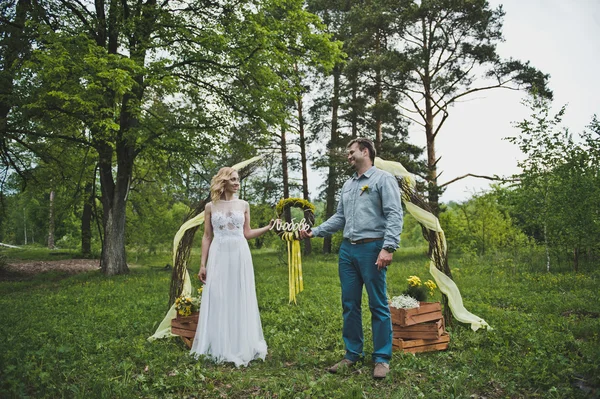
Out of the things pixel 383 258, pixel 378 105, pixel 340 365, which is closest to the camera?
pixel 383 258

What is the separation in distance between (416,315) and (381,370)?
4.24 feet

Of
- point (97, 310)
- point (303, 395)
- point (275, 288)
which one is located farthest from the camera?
point (275, 288)

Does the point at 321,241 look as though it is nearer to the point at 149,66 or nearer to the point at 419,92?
the point at 419,92

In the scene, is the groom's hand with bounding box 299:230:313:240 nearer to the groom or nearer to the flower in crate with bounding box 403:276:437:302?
the groom

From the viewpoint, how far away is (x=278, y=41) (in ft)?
47.5

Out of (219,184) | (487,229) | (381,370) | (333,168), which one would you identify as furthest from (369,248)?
(333,168)

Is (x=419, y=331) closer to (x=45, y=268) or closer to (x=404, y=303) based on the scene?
(x=404, y=303)

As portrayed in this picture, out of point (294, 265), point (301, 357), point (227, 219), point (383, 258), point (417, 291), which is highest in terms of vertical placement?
point (227, 219)

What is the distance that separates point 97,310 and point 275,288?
4.32 meters

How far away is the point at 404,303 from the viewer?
592cm

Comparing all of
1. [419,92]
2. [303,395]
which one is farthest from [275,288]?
[419,92]

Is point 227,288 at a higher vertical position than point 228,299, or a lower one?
higher

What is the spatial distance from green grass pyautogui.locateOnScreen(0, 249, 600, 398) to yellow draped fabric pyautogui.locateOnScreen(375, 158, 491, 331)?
20cm

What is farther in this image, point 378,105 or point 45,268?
point 378,105
